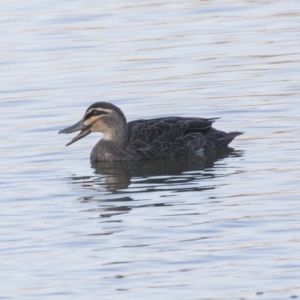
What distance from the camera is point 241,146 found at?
56.2ft

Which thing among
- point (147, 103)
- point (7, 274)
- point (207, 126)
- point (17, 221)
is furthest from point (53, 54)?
point (7, 274)

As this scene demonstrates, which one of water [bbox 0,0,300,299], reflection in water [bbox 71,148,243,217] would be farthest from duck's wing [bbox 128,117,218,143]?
water [bbox 0,0,300,299]

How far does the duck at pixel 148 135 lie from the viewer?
17.0 m

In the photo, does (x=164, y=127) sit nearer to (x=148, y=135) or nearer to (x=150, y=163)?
(x=148, y=135)

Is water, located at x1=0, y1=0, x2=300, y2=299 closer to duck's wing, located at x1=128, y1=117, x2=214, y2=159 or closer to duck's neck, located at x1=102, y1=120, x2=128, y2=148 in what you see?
duck's wing, located at x1=128, y1=117, x2=214, y2=159

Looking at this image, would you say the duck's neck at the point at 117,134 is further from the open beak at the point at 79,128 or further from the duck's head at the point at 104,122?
the open beak at the point at 79,128

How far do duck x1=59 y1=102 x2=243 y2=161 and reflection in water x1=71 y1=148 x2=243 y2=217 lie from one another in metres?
0.14

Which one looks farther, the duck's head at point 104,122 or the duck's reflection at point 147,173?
the duck's head at point 104,122

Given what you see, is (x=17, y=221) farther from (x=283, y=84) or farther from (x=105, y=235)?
(x=283, y=84)

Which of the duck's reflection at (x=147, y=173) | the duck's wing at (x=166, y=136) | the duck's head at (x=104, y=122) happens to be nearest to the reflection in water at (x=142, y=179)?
the duck's reflection at (x=147, y=173)

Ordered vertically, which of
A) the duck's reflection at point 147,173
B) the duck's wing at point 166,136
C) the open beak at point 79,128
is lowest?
the duck's reflection at point 147,173

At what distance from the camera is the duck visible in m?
17.0

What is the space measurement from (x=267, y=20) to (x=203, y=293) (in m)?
14.8

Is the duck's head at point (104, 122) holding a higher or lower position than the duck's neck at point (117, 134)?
higher
